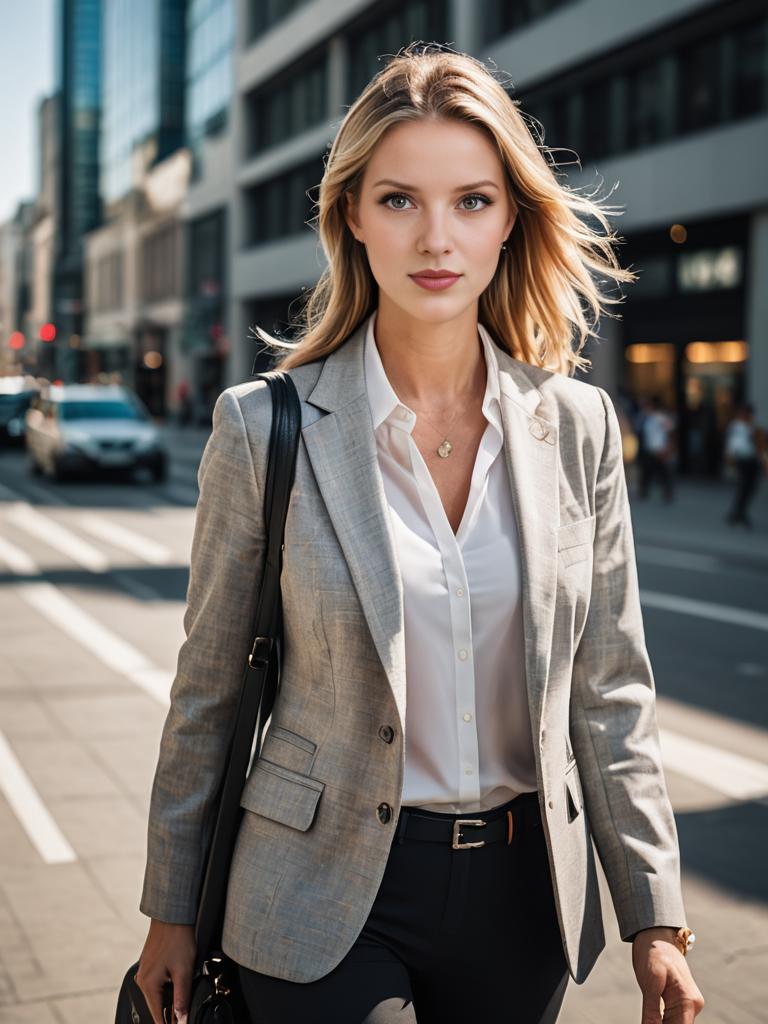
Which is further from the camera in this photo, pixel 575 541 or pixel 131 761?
pixel 131 761

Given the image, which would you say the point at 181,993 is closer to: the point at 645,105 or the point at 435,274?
the point at 435,274

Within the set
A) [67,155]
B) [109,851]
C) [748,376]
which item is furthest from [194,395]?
[109,851]

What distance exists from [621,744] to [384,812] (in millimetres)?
422

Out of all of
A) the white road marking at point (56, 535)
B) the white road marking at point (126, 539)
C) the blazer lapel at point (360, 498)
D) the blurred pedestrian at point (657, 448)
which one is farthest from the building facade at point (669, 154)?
the blazer lapel at point (360, 498)

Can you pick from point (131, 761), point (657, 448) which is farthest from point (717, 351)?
point (131, 761)

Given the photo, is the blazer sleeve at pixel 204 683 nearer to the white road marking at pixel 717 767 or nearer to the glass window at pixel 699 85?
the white road marking at pixel 717 767

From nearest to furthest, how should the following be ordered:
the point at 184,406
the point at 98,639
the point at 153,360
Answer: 1. the point at 98,639
2. the point at 184,406
3. the point at 153,360

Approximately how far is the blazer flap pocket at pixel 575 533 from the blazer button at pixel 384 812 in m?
0.48

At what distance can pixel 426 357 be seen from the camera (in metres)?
2.19

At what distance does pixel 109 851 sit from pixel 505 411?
12.2ft

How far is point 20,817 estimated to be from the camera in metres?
5.71

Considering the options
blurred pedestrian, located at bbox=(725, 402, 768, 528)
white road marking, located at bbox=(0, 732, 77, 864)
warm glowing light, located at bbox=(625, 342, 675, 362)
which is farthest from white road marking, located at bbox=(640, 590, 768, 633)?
warm glowing light, located at bbox=(625, 342, 675, 362)

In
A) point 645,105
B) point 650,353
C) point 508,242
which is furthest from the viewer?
point 650,353

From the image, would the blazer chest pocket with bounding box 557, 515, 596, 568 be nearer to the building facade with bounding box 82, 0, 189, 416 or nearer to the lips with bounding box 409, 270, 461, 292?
the lips with bounding box 409, 270, 461, 292
